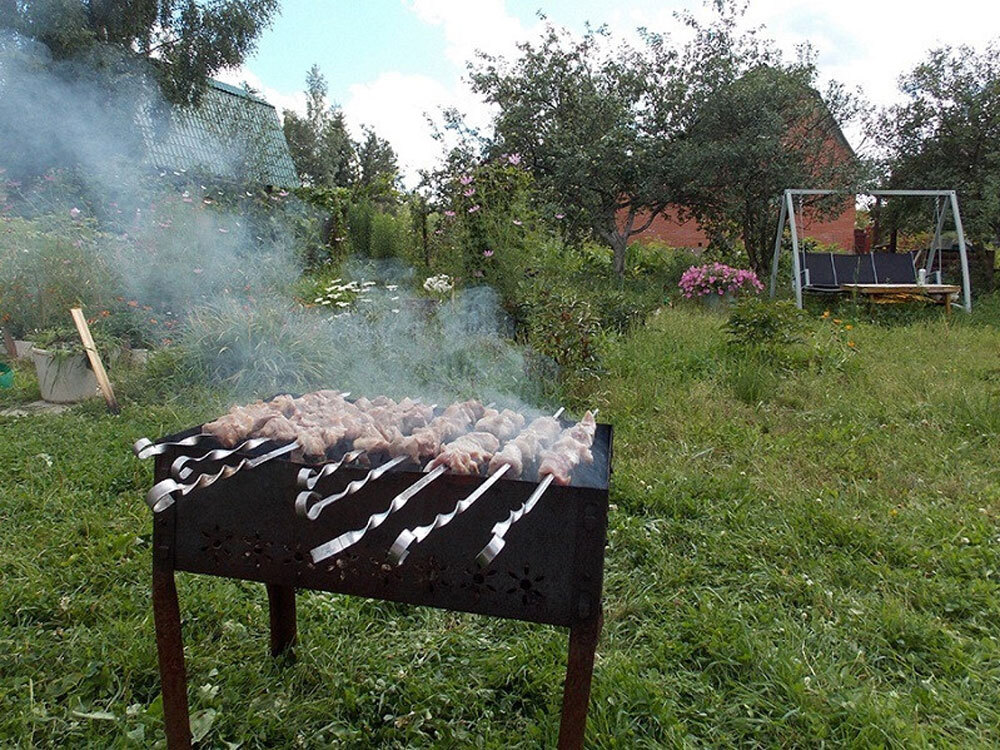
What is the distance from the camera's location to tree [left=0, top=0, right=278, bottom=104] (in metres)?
10.6

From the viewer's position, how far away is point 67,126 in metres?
7.44

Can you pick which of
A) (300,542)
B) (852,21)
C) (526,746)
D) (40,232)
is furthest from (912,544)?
(40,232)

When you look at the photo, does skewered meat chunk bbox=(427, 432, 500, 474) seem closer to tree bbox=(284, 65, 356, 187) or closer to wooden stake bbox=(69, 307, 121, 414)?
wooden stake bbox=(69, 307, 121, 414)

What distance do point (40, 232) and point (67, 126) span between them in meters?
1.53

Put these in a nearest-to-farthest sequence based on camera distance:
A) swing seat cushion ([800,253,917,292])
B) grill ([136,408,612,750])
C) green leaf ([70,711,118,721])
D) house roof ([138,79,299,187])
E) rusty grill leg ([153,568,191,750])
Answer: grill ([136,408,612,750]), rusty grill leg ([153,568,191,750]), green leaf ([70,711,118,721]), swing seat cushion ([800,253,917,292]), house roof ([138,79,299,187])

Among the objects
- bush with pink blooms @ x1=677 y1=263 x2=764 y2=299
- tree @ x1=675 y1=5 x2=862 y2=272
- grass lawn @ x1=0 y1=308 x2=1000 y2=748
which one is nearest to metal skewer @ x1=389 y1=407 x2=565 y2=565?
grass lawn @ x1=0 y1=308 x2=1000 y2=748

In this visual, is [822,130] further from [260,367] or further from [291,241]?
[260,367]

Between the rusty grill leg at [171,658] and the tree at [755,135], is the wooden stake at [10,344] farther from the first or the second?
the tree at [755,135]

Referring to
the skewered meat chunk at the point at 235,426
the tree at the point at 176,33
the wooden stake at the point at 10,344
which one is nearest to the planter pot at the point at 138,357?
the wooden stake at the point at 10,344

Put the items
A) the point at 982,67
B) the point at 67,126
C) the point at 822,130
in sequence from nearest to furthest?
the point at 67,126 → the point at 982,67 → the point at 822,130

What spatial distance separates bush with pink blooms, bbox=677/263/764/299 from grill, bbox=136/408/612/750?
26.2ft

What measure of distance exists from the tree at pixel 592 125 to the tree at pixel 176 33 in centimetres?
445

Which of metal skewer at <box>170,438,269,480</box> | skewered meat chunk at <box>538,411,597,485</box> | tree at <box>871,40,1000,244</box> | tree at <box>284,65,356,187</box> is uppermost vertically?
tree at <box>284,65,356,187</box>

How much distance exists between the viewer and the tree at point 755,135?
10383 millimetres
